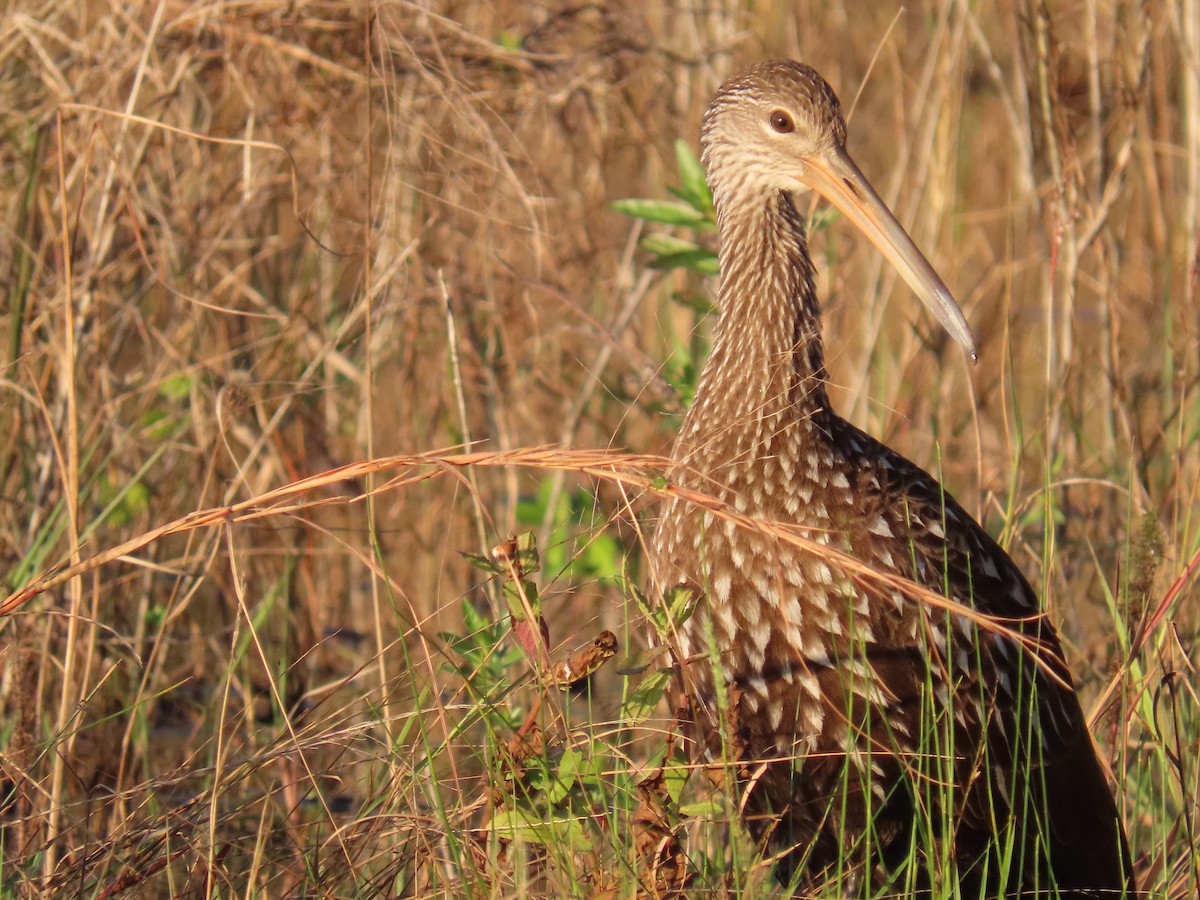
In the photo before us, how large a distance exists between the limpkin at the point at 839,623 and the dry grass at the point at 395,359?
6.7 inches

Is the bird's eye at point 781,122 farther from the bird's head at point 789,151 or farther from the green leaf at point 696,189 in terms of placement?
the green leaf at point 696,189

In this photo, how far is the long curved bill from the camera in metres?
2.70

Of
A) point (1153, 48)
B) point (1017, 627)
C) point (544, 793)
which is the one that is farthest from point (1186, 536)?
point (1153, 48)

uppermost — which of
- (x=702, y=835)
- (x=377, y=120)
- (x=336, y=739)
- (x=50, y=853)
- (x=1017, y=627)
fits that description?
(x=377, y=120)

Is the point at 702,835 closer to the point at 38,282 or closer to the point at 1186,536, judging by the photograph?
the point at 1186,536

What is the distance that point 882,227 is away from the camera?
9.42 ft

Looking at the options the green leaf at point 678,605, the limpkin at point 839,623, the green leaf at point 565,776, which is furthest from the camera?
the limpkin at point 839,623

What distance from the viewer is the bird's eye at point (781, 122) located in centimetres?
303

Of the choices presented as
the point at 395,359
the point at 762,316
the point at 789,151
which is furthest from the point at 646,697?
the point at 395,359

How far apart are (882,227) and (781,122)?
1.10 ft

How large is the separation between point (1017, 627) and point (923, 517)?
0.88 feet

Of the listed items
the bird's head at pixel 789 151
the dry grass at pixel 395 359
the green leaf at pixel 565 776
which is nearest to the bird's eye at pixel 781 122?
the bird's head at pixel 789 151

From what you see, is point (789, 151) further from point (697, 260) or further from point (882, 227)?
point (697, 260)

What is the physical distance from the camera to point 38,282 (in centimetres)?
395
